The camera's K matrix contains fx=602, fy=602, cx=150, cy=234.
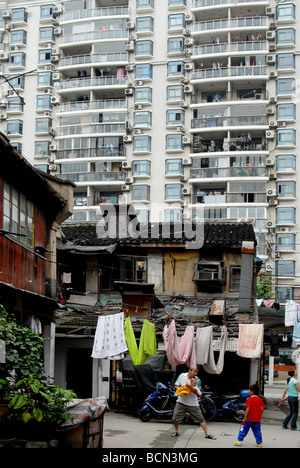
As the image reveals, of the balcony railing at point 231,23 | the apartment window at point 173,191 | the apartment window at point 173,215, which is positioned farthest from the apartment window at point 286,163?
the balcony railing at point 231,23

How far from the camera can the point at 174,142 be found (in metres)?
53.6

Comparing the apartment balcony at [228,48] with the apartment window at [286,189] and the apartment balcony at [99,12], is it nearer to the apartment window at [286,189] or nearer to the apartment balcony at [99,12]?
the apartment balcony at [99,12]

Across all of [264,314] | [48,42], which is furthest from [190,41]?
[264,314]

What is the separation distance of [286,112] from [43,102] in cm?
2230

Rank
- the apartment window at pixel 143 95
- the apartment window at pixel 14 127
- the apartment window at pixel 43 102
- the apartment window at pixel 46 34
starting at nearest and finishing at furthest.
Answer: the apartment window at pixel 143 95
the apartment window at pixel 43 102
the apartment window at pixel 14 127
the apartment window at pixel 46 34

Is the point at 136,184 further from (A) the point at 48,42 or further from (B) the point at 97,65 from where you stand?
(A) the point at 48,42

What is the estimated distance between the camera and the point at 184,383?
14328mm

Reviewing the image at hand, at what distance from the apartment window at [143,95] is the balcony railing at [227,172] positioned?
26.4 ft

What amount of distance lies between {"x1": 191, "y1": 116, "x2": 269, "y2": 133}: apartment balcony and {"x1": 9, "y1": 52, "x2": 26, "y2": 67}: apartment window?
57.8ft

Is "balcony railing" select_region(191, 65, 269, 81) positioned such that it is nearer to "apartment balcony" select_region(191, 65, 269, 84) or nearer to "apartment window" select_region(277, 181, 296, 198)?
"apartment balcony" select_region(191, 65, 269, 84)

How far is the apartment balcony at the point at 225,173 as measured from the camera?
51.1 meters

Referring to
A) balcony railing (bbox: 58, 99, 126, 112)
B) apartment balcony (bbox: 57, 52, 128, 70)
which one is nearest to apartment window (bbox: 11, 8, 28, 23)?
apartment balcony (bbox: 57, 52, 128, 70)

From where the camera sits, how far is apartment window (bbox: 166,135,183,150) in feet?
175

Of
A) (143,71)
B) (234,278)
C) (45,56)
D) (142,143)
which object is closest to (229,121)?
(142,143)
